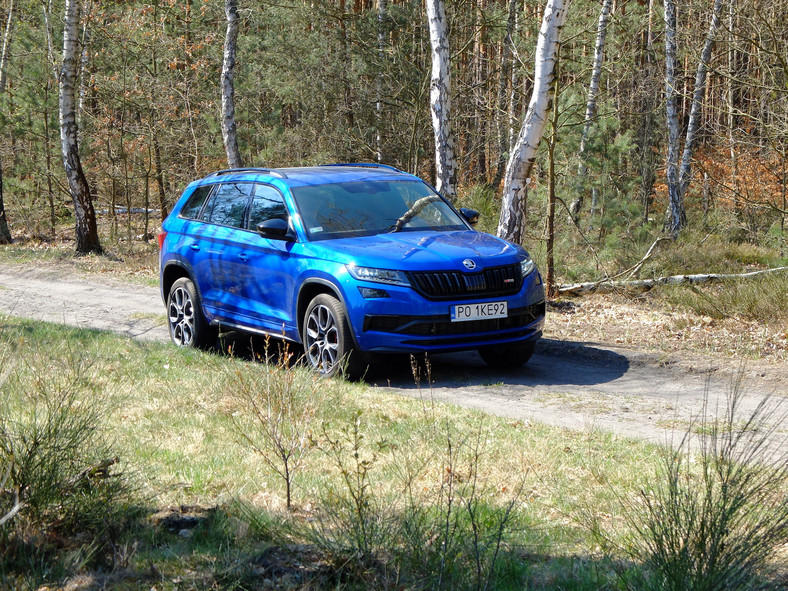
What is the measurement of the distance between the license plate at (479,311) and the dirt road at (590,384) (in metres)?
0.63

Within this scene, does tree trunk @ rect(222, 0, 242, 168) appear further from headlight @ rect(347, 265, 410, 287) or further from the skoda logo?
the skoda logo

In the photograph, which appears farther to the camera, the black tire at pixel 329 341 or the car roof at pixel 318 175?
the car roof at pixel 318 175

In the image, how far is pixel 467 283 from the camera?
7.68m

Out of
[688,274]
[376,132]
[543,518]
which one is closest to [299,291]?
[543,518]

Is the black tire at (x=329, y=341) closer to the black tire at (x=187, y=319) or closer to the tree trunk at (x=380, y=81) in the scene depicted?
the black tire at (x=187, y=319)

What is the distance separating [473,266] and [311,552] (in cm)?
452

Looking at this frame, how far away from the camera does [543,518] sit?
421 cm

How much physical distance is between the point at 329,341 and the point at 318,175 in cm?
209

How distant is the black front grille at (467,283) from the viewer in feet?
24.8

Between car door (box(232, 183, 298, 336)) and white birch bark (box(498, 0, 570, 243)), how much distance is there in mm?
4457

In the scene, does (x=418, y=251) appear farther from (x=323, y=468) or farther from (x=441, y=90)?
(x=441, y=90)

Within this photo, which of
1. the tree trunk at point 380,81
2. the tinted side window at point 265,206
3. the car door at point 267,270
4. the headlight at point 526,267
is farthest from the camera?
the tree trunk at point 380,81

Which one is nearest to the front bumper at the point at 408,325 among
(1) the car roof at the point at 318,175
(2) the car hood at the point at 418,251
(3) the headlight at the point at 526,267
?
(2) the car hood at the point at 418,251

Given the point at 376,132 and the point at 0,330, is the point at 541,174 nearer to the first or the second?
the point at 376,132
